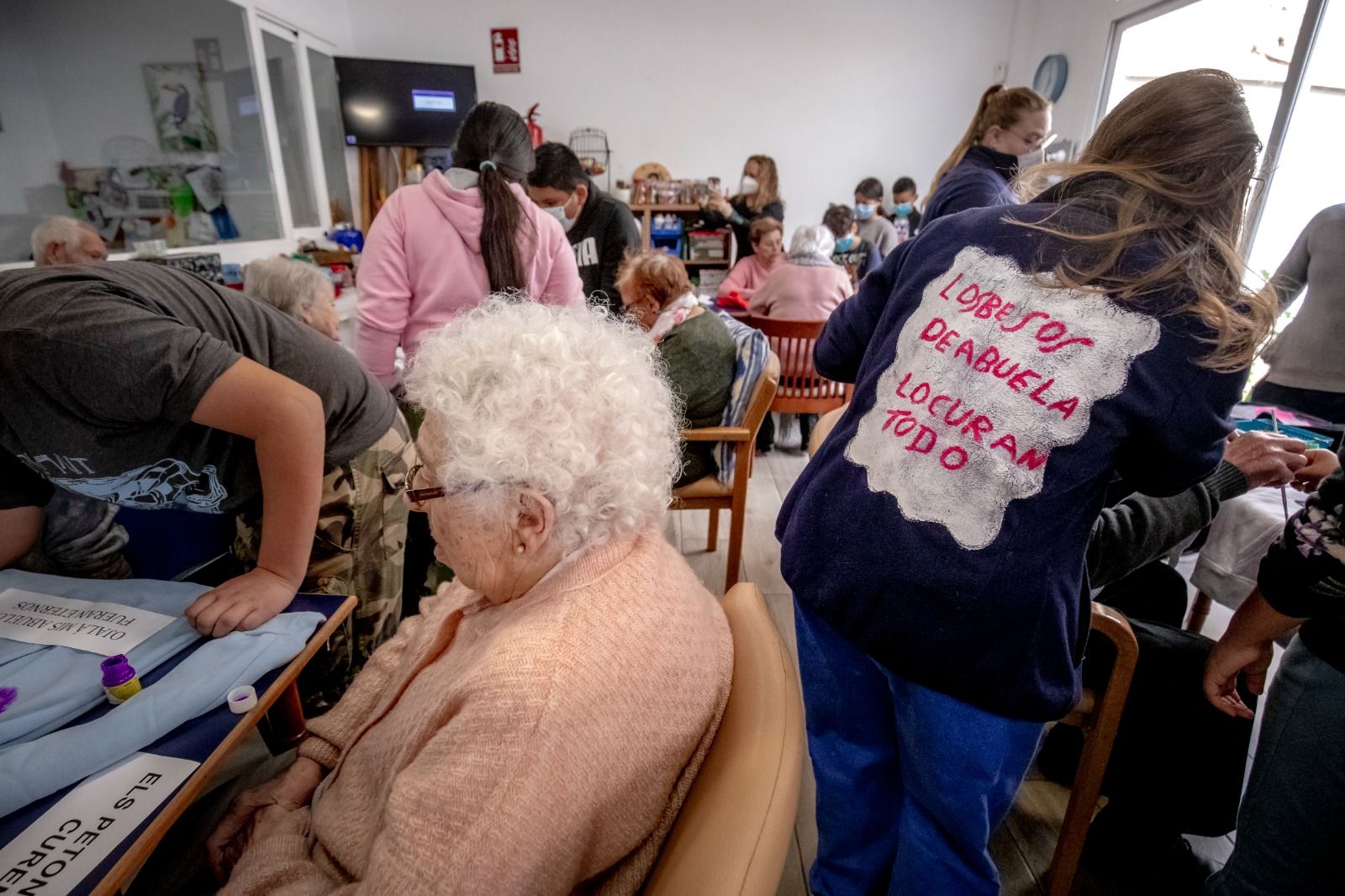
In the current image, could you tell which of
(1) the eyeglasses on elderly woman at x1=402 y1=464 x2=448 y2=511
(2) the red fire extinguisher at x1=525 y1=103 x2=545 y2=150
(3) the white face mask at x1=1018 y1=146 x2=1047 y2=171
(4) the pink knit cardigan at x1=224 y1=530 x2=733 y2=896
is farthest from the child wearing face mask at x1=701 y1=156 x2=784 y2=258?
(4) the pink knit cardigan at x1=224 y1=530 x2=733 y2=896

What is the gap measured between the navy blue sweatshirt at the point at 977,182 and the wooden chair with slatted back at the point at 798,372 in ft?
2.96

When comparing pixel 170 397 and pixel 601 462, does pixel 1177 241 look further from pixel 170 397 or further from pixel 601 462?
pixel 170 397

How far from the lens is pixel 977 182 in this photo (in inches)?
78.5

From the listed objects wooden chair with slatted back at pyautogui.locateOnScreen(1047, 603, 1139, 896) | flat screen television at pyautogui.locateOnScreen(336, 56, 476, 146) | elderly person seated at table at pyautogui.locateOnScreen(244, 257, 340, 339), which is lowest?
wooden chair with slatted back at pyautogui.locateOnScreen(1047, 603, 1139, 896)

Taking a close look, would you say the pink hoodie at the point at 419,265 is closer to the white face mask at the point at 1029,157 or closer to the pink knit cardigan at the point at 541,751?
the pink knit cardigan at the point at 541,751

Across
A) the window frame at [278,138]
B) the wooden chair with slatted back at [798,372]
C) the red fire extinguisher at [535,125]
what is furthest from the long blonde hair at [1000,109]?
the red fire extinguisher at [535,125]

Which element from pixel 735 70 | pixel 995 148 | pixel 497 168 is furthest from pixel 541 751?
pixel 735 70

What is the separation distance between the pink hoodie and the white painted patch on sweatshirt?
1199mm

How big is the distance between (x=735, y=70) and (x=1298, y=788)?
607cm

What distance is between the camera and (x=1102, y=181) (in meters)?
0.85

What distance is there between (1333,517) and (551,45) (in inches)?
242

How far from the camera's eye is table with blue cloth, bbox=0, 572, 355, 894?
653mm

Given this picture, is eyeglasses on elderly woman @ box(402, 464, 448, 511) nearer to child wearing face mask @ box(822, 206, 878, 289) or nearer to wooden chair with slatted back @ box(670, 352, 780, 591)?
wooden chair with slatted back @ box(670, 352, 780, 591)

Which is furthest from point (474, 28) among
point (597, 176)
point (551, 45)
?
point (597, 176)
